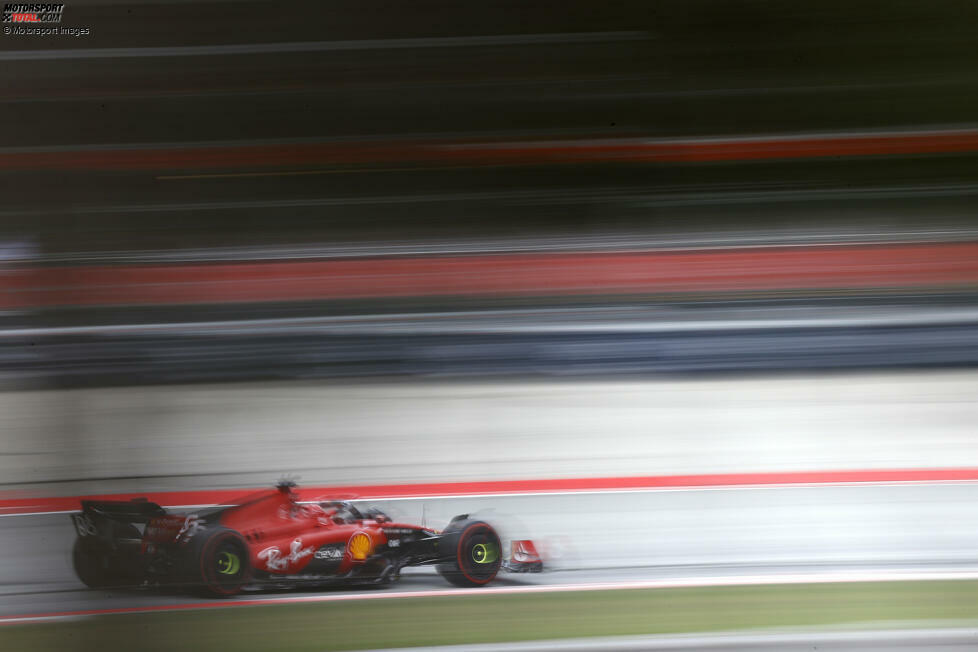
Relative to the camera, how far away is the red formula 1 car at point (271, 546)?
1.42m

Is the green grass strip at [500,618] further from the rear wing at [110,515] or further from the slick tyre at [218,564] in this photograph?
the rear wing at [110,515]

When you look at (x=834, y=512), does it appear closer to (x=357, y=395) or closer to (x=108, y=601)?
(x=357, y=395)

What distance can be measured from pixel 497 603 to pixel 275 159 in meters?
1.07

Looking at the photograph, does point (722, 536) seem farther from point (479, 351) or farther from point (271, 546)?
point (271, 546)

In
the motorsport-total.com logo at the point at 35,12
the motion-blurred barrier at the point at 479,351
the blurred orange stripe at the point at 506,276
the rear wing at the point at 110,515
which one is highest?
the motorsport-total.com logo at the point at 35,12

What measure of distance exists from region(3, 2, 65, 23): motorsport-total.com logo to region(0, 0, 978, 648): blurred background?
0.09 ft

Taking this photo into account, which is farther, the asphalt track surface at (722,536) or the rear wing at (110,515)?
the asphalt track surface at (722,536)

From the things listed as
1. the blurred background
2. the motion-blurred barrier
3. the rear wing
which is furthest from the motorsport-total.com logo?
the rear wing

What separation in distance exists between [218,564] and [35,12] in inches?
48.7

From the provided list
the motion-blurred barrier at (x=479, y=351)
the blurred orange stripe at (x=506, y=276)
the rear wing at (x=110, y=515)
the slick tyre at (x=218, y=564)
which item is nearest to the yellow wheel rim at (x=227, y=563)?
the slick tyre at (x=218, y=564)

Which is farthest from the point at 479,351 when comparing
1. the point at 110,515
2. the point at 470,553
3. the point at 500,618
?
the point at 110,515

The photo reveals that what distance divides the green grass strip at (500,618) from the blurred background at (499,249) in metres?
0.08

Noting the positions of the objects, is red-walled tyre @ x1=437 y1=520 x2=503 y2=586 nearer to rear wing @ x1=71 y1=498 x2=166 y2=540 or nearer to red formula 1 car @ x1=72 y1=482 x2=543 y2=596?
red formula 1 car @ x1=72 y1=482 x2=543 y2=596

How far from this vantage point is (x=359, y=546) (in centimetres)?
148
